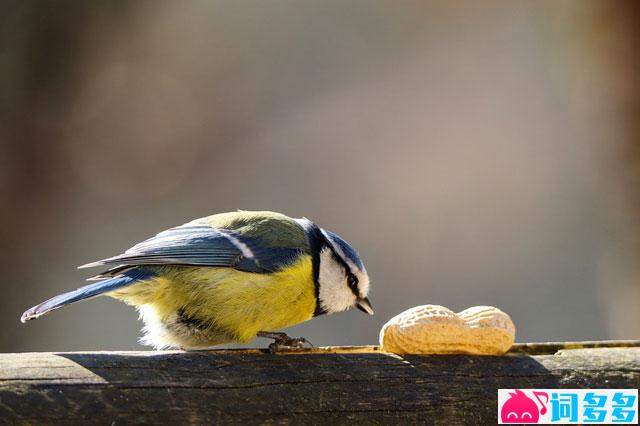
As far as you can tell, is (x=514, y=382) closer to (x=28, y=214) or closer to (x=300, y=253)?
(x=300, y=253)

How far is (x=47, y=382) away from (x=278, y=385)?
0.93ft

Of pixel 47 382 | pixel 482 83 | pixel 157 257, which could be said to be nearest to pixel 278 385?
pixel 47 382

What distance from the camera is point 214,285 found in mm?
1337

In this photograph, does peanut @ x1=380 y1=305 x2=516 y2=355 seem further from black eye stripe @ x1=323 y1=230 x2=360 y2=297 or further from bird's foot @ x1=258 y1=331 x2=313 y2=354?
black eye stripe @ x1=323 y1=230 x2=360 y2=297

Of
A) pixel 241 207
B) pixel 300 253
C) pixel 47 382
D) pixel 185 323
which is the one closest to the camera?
pixel 47 382

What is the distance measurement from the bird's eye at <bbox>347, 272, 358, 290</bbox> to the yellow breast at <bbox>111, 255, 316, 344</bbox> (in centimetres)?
18

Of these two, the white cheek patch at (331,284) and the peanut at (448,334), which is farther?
the white cheek patch at (331,284)

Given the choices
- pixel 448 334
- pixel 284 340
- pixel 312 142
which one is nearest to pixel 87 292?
pixel 284 340

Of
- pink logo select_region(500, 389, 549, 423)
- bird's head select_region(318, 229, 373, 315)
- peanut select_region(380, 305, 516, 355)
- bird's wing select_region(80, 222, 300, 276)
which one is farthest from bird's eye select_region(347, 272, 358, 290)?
pink logo select_region(500, 389, 549, 423)

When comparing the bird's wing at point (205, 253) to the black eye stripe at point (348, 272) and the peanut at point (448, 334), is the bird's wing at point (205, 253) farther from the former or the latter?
the peanut at point (448, 334)

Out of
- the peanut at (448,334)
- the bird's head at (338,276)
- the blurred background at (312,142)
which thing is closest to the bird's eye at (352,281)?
the bird's head at (338,276)

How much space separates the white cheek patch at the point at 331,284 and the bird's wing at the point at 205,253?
0.07m

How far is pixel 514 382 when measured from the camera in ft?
3.51

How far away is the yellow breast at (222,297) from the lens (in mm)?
1329
